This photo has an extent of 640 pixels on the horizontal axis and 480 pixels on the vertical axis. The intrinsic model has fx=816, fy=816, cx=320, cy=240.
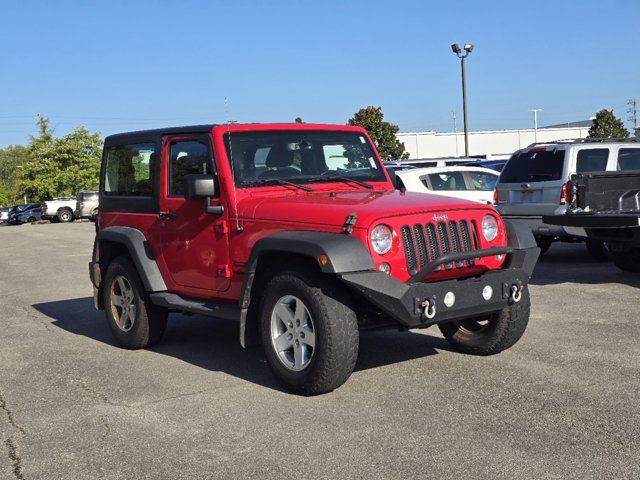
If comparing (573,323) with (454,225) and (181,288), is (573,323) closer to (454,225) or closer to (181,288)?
(454,225)

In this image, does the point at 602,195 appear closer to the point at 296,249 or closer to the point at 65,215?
the point at 296,249

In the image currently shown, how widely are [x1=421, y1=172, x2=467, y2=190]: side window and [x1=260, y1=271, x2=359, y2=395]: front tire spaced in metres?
10.00

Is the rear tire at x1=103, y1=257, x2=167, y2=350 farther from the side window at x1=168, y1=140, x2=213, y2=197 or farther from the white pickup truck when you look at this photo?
the white pickup truck

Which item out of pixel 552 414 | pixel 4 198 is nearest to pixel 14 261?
pixel 552 414

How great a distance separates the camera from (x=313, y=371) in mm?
5453

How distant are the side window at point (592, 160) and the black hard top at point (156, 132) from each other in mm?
7006

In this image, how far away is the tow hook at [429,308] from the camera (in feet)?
17.4

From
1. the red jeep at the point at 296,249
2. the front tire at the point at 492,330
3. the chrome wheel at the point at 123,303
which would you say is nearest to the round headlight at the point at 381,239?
the red jeep at the point at 296,249

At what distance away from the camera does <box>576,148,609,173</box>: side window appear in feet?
39.7

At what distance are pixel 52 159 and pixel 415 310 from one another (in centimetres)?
7754

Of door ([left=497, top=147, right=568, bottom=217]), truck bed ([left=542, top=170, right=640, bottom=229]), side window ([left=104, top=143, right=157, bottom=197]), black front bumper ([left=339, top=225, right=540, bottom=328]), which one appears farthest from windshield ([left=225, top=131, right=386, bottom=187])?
door ([left=497, top=147, right=568, bottom=217])

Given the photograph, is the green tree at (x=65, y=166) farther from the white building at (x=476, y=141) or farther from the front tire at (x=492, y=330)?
the front tire at (x=492, y=330)

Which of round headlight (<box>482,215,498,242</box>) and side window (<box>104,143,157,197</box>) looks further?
side window (<box>104,143,157,197</box>)

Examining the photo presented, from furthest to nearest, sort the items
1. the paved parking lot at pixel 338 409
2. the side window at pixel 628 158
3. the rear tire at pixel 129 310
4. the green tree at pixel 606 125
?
the green tree at pixel 606 125 < the side window at pixel 628 158 < the rear tire at pixel 129 310 < the paved parking lot at pixel 338 409
